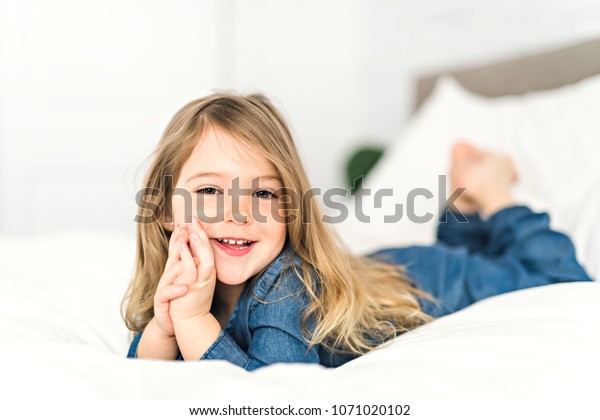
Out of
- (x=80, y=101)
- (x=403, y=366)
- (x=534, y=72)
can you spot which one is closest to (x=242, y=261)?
(x=403, y=366)

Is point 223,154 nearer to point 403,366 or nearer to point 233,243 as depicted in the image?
point 233,243

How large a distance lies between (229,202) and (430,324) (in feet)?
1.16

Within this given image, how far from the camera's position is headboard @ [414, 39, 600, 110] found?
1562 mm

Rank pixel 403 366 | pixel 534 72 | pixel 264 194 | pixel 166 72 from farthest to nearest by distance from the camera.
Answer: pixel 166 72, pixel 534 72, pixel 264 194, pixel 403 366

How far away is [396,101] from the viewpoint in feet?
8.80

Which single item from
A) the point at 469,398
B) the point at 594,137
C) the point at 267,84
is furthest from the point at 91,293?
the point at 267,84

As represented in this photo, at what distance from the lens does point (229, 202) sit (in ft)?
2.48

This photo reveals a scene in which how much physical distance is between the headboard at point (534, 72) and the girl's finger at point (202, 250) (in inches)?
52.8

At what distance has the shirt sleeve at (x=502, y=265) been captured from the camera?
3.42ft

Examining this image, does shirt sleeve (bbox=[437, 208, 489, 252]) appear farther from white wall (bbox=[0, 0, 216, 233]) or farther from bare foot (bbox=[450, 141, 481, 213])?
white wall (bbox=[0, 0, 216, 233])

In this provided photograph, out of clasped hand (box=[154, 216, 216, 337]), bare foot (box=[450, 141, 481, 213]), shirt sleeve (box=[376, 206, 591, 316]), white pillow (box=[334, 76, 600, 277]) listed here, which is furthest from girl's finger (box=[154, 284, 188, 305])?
bare foot (box=[450, 141, 481, 213])

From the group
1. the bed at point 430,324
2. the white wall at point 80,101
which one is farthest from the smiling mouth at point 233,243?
Result: the white wall at point 80,101

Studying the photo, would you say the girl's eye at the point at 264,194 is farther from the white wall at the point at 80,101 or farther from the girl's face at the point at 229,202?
the white wall at the point at 80,101

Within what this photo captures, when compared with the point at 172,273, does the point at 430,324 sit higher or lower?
lower
